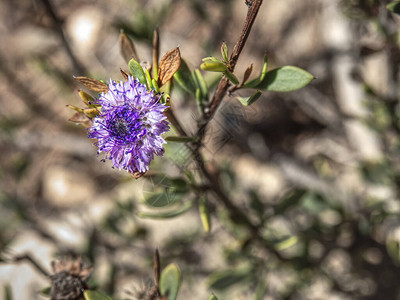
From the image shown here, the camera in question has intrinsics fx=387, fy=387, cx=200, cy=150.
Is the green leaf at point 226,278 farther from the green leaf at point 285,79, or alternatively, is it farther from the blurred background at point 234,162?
the green leaf at point 285,79

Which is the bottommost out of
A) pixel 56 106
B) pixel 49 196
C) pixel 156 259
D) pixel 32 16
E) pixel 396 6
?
pixel 49 196

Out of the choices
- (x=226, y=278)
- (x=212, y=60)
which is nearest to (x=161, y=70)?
(x=212, y=60)

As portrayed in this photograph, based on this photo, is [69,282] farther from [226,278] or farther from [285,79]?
[285,79]

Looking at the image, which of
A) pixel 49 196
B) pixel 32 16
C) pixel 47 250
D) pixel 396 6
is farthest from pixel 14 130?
pixel 396 6

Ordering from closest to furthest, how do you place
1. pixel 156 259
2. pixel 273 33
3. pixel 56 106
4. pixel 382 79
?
pixel 156 259 < pixel 382 79 < pixel 273 33 < pixel 56 106

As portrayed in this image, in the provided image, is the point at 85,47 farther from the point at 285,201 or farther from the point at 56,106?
the point at 285,201

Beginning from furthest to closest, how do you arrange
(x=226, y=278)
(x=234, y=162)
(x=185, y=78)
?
(x=234, y=162), (x=226, y=278), (x=185, y=78)
